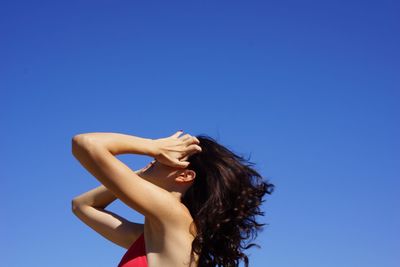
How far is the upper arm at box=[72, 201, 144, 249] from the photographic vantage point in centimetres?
561

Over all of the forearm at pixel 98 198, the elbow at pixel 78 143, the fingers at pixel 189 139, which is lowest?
the elbow at pixel 78 143

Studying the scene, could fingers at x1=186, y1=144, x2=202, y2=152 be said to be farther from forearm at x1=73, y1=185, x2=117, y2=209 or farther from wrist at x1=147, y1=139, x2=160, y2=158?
forearm at x1=73, y1=185, x2=117, y2=209

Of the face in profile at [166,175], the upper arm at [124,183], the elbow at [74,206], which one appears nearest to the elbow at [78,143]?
the upper arm at [124,183]

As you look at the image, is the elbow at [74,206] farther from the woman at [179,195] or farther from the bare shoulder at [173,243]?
the bare shoulder at [173,243]

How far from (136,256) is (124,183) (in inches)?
27.9

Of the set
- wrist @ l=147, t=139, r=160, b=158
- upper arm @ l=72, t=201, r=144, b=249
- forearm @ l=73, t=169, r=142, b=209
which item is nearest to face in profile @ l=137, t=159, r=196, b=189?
wrist @ l=147, t=139, r=160, b=158

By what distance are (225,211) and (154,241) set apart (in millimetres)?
660

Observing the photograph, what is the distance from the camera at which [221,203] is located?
16.9ft

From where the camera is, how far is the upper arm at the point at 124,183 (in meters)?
4.71

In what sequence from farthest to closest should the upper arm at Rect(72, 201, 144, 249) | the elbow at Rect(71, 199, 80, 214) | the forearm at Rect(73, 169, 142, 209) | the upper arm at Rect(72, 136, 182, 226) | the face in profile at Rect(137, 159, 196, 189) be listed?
the elbow at Rect(71, 199, 80, 214)
the forearm at Rect(73, 169, 142, 209)
the upper arm at Rect(72, 201, 144, 249)
the face in profile at Rect(137, 159, 196, 189)
the upper arm at Rect(72, 136, 182, 226)

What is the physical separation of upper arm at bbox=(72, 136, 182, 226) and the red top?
366mm

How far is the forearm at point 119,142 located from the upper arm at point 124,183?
0.11 feet

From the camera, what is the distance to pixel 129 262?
5.00 metres

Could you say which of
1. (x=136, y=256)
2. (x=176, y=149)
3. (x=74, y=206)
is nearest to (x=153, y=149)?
(x=176, y=149)
